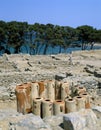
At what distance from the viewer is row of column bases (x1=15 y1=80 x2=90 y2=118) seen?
12.0m

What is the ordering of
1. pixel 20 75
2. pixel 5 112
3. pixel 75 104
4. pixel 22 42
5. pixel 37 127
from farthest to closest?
pixel 22 42 < pixel 20 75 < pixel 75 104 < pixel 5 112 < pixel 37 127

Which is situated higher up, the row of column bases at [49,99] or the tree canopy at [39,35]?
the tree canopy at [39,35]

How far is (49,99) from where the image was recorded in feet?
42.3

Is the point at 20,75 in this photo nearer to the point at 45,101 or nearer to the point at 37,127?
the point at 45,101

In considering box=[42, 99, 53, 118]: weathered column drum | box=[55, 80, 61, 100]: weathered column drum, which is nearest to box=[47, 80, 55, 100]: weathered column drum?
box=[55, 80, 61, 100]: weathered column drum

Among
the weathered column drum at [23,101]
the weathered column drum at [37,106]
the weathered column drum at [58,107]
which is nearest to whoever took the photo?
the weathered column drum at [58,107]

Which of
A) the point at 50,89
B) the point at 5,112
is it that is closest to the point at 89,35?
the point at 50,89

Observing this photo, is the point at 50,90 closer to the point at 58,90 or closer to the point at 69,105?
the point at 58,90

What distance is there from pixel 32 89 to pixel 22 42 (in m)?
32.2

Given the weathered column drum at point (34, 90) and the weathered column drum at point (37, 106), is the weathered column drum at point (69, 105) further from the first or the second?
the weathered column drum at point (34, 90)

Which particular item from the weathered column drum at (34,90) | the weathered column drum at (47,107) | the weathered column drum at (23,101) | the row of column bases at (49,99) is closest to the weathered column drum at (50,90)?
the row of column bases at (49,99)

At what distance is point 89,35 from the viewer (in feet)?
168

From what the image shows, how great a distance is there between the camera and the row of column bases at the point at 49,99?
11984mm

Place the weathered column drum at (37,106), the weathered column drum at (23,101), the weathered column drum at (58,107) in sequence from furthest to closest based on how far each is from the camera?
the weathered column drum at (23,101), the weathered column drum at (37,106), the weathered column drum at (58,107)
